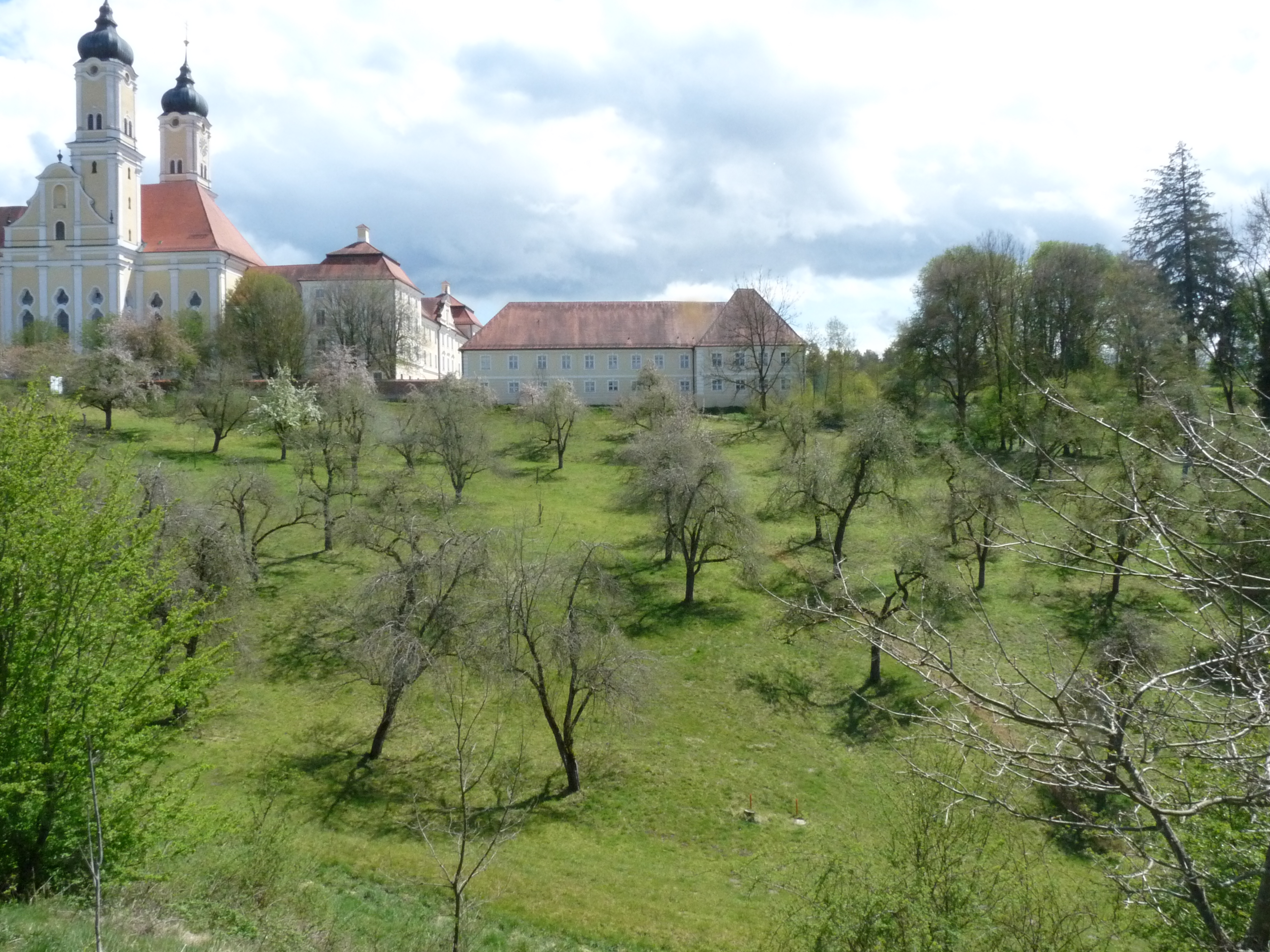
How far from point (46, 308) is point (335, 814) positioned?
67043 mm

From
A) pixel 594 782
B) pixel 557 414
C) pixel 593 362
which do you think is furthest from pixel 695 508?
pixel 593 362

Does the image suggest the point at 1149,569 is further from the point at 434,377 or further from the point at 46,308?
the point at 46,308

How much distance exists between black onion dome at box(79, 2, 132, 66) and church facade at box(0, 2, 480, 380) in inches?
2.7

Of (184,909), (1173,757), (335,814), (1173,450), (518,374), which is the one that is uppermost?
(518,374)

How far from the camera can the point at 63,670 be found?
386 inches

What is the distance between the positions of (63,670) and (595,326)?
56.1 metres

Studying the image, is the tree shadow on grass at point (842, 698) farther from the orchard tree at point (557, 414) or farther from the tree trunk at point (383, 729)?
the orchard tree at point (557, 414)

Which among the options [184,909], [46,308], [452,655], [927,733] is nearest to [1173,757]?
[927,733]

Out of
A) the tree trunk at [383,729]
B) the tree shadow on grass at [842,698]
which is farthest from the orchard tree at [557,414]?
the tree trunk at [383,729]

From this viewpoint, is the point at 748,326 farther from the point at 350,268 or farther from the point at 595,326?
the point at 350,268

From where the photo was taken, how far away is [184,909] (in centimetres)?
1045

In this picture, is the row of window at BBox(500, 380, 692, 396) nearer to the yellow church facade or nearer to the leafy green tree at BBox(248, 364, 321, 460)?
the leafy green tree at BBox(248, 364, 321, 460)

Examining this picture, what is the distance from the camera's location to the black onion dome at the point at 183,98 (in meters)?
78.5

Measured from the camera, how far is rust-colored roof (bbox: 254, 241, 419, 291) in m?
65.6
